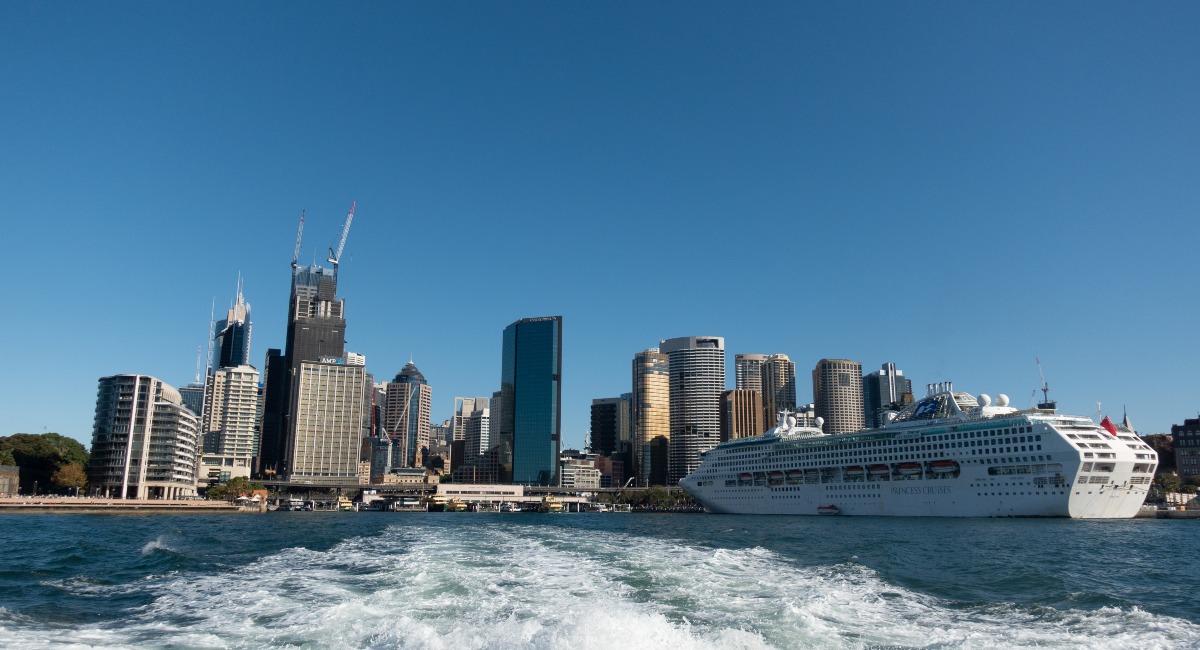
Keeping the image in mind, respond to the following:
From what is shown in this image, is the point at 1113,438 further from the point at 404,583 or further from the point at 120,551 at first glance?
the point at 120,551

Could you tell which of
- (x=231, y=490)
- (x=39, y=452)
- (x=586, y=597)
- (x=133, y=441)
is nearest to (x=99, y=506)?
(x=133, y=441)

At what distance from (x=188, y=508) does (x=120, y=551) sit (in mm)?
94858

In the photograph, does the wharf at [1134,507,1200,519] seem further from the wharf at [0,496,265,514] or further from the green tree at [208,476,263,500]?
the green tree at [208,476,263,500]

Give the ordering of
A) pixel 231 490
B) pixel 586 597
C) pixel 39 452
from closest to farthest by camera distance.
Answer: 1. pixel 586 597
2. pixel 39 452
3. pixel 231 490

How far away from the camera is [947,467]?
375 feet

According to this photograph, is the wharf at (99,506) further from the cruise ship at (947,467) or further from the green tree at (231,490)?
the cruise ship at (947,467)

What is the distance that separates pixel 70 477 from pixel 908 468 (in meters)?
136

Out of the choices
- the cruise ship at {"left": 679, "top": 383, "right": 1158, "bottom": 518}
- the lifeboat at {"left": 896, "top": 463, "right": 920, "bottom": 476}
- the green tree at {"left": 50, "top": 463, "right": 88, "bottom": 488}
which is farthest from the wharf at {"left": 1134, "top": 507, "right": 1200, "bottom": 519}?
the green tree at {"left": 50, "top": 463, "right": 88, "bottom": 488}

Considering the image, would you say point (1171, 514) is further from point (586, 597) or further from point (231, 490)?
point (231, 490)

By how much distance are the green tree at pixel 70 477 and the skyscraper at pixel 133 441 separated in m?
5.10

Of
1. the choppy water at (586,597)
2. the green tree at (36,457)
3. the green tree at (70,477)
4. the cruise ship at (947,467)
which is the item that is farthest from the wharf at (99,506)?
the cruise ship at (947,467)

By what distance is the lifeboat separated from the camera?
389 ft

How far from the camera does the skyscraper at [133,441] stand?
5507 inches

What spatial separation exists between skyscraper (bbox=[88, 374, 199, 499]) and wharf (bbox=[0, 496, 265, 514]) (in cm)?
1597
